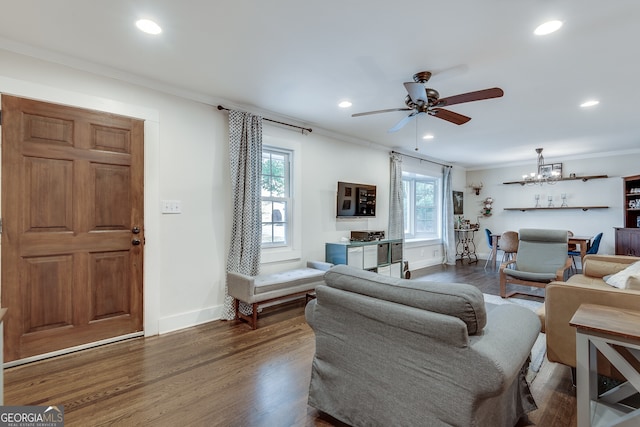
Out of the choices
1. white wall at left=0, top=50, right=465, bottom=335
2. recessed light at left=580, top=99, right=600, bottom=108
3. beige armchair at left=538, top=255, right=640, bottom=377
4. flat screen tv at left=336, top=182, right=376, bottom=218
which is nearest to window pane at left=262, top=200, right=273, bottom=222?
white wall at left=0, top=50, right=465, bottom=335

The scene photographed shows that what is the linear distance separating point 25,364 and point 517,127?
→ 6096 mm

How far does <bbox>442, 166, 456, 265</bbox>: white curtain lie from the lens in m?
7.07

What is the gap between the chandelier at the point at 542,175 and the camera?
19.7 feet

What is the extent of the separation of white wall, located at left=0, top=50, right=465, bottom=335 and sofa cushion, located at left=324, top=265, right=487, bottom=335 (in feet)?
6.89

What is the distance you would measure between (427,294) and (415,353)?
268 mm

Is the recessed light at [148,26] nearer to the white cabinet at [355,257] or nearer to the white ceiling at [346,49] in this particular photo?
the white ceiling at [346,49]


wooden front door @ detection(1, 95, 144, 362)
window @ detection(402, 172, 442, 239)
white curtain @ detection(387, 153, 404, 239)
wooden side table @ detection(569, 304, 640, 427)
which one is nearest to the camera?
wooden side table @ detection(569, 304, 640, 427)

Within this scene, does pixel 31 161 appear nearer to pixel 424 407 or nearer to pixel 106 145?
pixel 106 145

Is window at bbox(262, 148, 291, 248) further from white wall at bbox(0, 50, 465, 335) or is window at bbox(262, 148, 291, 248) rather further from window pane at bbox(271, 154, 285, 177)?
white wall at bbox(0, 50, 465, 335)

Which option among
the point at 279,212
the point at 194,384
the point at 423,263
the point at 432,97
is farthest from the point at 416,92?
the point at 423,263

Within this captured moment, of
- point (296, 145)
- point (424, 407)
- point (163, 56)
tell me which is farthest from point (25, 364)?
point (296, 145)

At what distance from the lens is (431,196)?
732cm

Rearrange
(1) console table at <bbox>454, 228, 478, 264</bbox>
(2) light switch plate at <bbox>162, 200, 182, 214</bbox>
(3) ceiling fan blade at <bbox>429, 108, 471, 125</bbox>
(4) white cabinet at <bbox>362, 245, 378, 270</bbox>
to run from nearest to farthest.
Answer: (3) ceiling fan blade at <bbox>429, 108, 471, 125</bbox> → (2) light switch plate at <bbox>162, 200, 182, 214</bbox> → (4) white cabinet at <bbox>362, 245, 378, 270</bbox> → (1) console table at <bbox>454, 228, 478, 264</bbox>

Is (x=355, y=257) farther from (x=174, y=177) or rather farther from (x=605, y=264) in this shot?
(x=605, y=264)
